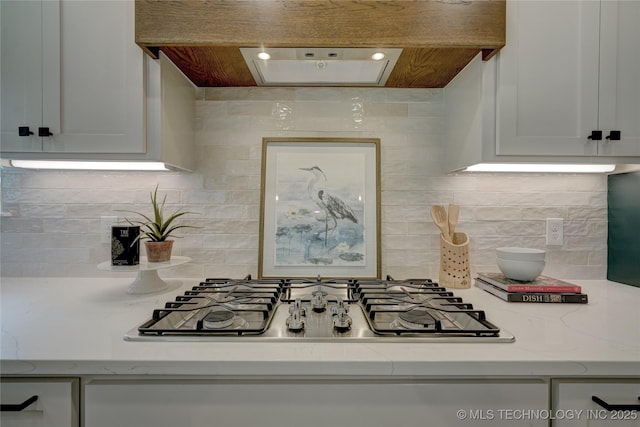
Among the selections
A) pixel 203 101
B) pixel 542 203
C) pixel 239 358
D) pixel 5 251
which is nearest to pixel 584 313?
pixel 542 203

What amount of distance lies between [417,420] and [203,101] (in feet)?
4.73

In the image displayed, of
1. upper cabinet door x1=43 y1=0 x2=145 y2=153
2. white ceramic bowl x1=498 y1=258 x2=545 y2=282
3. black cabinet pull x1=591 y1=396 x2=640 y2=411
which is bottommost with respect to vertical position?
black cabinet pull x1=591 y1=396 x2=640 y2=411

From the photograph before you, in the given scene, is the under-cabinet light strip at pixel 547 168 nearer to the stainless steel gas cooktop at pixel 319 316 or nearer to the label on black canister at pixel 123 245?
the stainless steel gas cooktop at pixel 319 316

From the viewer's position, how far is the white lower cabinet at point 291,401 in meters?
0.78

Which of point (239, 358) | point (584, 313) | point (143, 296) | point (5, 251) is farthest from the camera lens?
point (5, 251)

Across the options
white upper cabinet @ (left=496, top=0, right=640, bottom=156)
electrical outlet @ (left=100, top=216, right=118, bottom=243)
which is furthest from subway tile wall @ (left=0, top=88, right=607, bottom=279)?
white upper cabinet @ (left=496, top=0, right=640, bottom=156)

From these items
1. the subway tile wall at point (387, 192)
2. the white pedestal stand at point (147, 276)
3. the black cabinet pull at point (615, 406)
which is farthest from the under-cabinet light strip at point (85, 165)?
the black cabinet pull at point (615, 406)

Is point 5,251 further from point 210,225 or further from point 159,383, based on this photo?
point 159,383

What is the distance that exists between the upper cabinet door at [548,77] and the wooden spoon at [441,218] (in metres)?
0.37

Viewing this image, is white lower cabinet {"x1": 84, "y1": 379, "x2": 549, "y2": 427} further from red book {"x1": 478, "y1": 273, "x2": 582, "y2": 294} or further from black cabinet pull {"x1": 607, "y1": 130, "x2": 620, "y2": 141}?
black cabinet pull {"x1": 607, "y1": 130, "x2": 620, "y2": 141}

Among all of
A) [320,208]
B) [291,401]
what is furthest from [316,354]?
[320,208]

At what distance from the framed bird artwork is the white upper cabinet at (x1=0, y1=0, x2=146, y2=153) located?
56cm

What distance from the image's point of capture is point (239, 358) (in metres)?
0.76

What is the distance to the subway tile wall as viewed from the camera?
1506 millimetres
